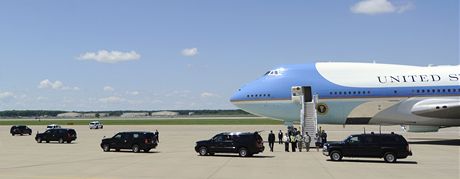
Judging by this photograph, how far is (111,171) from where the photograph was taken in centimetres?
2142

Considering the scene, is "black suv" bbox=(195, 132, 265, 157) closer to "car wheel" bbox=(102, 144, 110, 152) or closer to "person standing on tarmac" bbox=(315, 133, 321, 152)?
"person standing on tarmac" bbox=(315, 133, 321, 152)

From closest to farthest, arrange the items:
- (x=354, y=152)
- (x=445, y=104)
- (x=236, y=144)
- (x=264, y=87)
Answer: (x=354, y=152)
(x=236, y=144)
(x=445, y=104)
(x=264, y=87)

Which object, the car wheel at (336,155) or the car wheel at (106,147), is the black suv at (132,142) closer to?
the car wheel at (106,147)

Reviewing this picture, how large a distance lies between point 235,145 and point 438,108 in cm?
→ 2080

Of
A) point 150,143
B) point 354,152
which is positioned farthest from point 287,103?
point 354,152

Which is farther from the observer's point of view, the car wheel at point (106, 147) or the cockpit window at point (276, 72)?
the cockpit window at point (276, 72)

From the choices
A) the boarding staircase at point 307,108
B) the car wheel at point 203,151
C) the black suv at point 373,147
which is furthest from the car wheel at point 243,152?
the boarding staircase at point 307,108

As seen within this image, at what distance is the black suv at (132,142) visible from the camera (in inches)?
1347

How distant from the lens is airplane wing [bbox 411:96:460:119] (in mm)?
41034

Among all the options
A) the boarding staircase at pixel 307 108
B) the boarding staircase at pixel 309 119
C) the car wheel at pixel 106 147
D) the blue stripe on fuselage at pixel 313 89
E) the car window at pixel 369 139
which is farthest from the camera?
the blue stripe on fuselage at pixel 313 89

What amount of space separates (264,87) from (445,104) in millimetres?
16435

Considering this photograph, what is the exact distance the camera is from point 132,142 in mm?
34438

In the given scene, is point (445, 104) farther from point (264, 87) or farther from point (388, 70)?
point (264, 87)

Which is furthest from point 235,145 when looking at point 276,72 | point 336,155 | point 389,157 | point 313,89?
point 276,72
